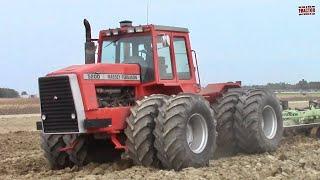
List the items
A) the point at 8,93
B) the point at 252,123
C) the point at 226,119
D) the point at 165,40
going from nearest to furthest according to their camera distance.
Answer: the point at 165,40
the point at 252,123
the point at 226,119
the point at 8,93

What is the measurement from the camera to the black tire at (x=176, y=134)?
33.5 ft

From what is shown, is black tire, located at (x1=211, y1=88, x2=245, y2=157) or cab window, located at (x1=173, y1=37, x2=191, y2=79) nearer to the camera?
cab window, located at (x1=173, y1=37, x2=191, y2=79)

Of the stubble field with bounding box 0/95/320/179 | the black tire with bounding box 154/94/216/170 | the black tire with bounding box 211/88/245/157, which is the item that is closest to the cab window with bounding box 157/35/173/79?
the black tire with bounding box 154/94/216/170

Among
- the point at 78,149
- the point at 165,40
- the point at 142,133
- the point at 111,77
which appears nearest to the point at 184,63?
the point at 165,40

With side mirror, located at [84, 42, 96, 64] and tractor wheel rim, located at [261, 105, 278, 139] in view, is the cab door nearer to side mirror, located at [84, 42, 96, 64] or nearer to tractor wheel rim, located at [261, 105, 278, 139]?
side mirror, located at [84, 42, 96, 64]

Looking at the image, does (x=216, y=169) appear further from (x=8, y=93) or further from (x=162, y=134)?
(x=8, y=93)

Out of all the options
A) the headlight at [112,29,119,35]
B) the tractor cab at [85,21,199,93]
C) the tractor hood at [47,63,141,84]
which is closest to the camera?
the tractor hood at [47,63,141,84]

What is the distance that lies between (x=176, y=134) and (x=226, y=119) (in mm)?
2695

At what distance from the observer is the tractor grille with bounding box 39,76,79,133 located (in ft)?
34.0

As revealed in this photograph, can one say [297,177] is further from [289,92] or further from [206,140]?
[289,92]

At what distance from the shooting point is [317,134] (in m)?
16.8

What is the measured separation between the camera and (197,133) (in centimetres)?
1130

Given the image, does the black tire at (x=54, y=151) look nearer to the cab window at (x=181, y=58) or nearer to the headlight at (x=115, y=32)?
the headlight at (x=115, y=32)

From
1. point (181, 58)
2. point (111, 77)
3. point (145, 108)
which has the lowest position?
point (145, 108)
